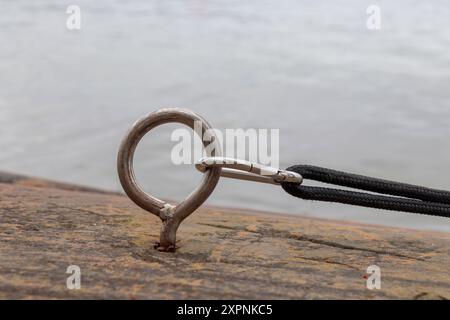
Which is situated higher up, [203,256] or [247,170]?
[247,170]

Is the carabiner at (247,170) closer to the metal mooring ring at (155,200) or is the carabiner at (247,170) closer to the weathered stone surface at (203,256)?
the metal mooring ring at (155,200)

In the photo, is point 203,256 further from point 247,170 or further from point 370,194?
point 370,194

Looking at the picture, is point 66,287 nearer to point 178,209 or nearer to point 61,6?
point 178,209

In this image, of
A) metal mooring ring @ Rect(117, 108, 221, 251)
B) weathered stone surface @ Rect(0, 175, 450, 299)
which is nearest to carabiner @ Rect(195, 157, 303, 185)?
metal mooring ring @ Rect(117, 108, 221, 251)

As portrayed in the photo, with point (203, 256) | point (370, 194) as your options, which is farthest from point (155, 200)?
point (370, 194)

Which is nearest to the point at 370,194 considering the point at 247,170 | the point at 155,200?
the point at 247,170

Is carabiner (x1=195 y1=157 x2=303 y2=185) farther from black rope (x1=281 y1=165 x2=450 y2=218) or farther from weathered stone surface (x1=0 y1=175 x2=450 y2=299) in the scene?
weathered stone surface (x1=0 y1=175 x2=450 y2=299)

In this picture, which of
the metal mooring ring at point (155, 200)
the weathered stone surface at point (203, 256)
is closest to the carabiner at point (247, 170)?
the metal mooring ring at point (155, 200)
